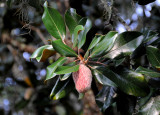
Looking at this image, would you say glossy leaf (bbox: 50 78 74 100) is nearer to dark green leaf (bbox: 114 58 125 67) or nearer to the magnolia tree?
the magnolia tree

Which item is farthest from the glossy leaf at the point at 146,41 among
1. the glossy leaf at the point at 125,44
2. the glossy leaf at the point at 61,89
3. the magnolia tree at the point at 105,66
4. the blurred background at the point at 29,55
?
the blurred background at the point at 29,55

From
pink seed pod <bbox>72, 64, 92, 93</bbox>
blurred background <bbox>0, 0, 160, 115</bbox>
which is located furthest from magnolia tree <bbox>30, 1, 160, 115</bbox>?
blurred background <bbox>0, 0, 160, 115</bbox>

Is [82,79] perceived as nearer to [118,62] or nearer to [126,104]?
[118,62]

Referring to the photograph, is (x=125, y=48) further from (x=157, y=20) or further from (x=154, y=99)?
(x=157, y=20)

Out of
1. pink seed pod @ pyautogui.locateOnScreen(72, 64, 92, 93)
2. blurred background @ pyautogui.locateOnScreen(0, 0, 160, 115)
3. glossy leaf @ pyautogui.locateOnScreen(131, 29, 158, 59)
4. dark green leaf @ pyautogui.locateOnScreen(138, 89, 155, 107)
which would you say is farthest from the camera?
blurred background @ pyautogui.locateOnScreen(0, 0, 160, 115)

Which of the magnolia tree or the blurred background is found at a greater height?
the magnolia tree

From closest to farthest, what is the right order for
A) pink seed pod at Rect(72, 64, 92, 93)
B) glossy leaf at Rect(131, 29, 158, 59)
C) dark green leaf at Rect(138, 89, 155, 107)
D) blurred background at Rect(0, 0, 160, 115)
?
1. pink seed pod at Rect(72, 64, 92, 93)
2. dark green leaf at Rect(138, 89, 155, 107)
3. glossy leaf at Rect(131, 29, 158, 59)
4. blurred background at Rect(0, 0, 160, 115)

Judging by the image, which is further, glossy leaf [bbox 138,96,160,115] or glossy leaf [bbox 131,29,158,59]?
glossy leaf [bbox 131,29,158,59]

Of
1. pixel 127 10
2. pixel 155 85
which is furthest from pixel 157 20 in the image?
pixel 155 85

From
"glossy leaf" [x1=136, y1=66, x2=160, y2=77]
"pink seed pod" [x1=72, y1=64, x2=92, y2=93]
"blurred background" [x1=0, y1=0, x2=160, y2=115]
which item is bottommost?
"blurred background" [x1=0, y1=0, x2=160, y2=115]
